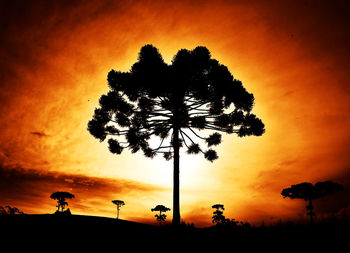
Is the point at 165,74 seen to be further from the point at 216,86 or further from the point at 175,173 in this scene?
the point at 175,173

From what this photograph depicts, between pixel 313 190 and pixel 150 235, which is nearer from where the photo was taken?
pixel 150 235

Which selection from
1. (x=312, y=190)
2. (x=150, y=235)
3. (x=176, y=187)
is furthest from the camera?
(x=312, y=190)

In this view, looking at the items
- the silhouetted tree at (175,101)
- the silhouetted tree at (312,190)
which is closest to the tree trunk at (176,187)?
the silhouetted tree at (175,101)

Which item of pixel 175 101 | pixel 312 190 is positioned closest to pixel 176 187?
pixel 175 101

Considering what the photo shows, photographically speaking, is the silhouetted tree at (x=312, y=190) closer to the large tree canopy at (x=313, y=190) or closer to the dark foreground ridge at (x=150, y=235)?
the large tree canopy at (x=313, y=190)

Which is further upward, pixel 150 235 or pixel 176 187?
pixel 176 187

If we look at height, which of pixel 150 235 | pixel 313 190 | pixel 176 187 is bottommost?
pixel 150 235

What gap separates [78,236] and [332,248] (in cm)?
667

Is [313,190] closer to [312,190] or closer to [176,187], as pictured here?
[312,190]

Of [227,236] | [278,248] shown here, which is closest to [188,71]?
[227,236]

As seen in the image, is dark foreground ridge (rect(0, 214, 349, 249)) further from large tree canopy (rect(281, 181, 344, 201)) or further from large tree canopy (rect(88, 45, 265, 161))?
large tree canopy (rect(281, 181, 344, 201))

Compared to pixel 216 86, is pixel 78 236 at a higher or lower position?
lower

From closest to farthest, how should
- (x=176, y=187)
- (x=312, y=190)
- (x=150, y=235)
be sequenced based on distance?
(x=150, y=235) < (x=176, y=187) < (x=312, y=190)

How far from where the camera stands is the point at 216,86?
1320 cm
